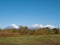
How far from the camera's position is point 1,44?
24766 millimetres

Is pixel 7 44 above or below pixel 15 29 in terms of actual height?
below

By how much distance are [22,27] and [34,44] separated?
34.1 meters

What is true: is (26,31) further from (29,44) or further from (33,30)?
(29,44)

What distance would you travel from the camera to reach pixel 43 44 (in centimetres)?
2722

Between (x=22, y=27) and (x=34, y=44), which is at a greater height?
(x=22, y=27)

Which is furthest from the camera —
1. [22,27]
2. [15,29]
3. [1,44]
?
[22,27]

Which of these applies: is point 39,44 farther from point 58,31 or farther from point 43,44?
point 58,31

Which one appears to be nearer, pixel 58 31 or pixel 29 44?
pixel 29 44

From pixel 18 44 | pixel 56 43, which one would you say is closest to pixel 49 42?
pixel 56 43

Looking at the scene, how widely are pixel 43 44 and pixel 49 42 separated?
207 centimetres

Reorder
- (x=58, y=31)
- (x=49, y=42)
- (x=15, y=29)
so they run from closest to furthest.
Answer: (x=49, y=42)
(x=58, y=31)
(x=15, y=29)

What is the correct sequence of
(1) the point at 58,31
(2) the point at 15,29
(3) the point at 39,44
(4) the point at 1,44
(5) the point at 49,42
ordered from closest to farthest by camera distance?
(4) the point at 1,44 < (3) the point at 39,44 < (5) the point at 49,42 < (1) the point at 58,31 < (2) the point at 15,29

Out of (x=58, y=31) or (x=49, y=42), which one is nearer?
(x=49, y=42)

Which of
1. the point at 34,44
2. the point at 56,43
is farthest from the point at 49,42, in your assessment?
the point at 34,44
